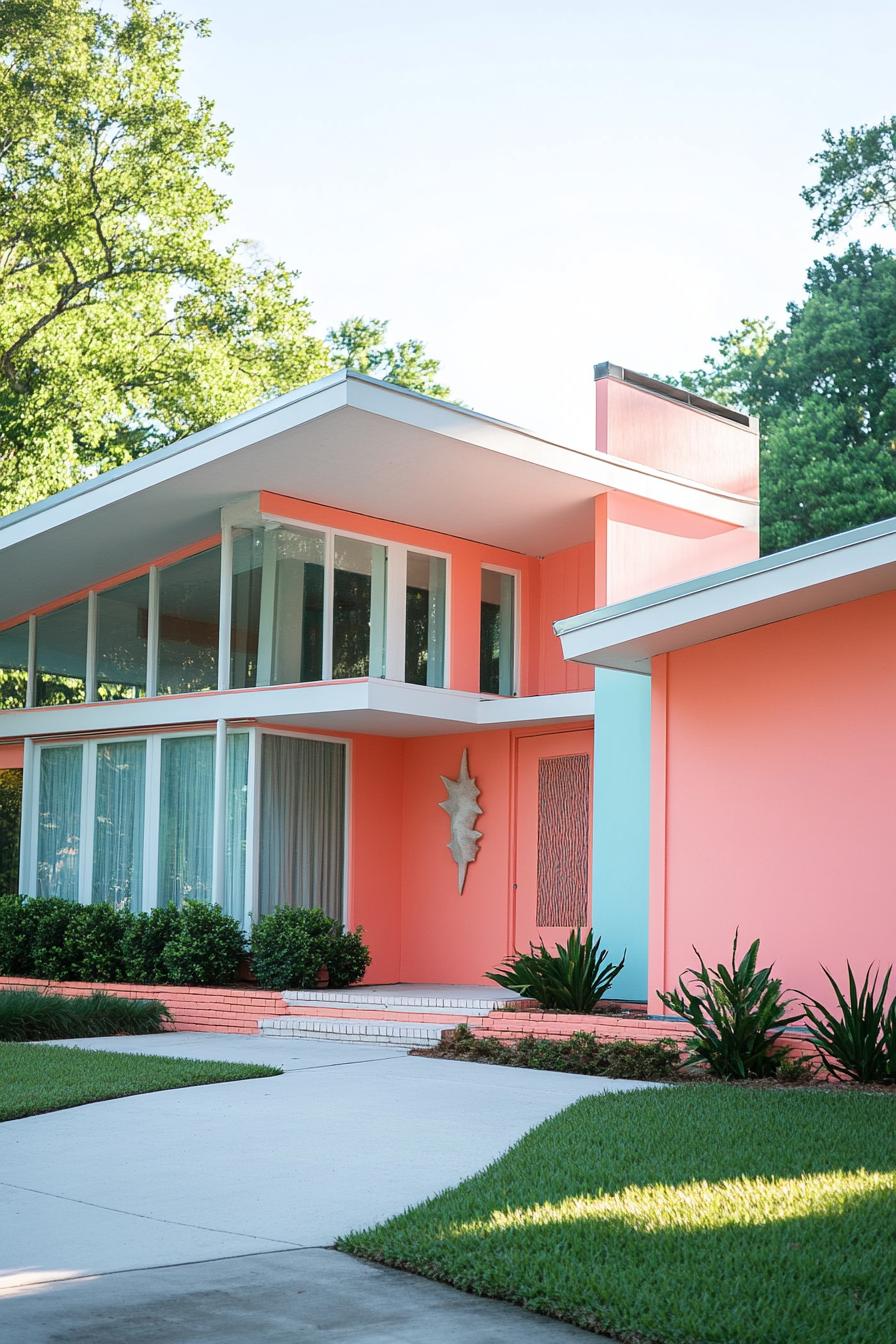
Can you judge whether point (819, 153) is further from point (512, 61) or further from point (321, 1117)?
point (321, 1117)

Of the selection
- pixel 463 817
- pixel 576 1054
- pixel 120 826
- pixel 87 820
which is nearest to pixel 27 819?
pixel 87 820

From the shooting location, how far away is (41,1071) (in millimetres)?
9766

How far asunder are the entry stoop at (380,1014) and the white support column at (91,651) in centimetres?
513

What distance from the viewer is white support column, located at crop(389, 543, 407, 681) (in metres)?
15.2

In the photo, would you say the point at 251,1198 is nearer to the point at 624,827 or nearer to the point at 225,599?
the point at 624,827

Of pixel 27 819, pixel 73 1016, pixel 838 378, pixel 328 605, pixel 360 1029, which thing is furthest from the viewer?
pixel 838 378

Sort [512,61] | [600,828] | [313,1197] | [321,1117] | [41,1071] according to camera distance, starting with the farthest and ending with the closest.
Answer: [512,61] < [600,828] < [41,1071] < [321,1117] < [313,1197]

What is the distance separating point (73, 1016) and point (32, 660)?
6383 millimetres

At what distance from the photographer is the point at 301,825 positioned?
15.3m

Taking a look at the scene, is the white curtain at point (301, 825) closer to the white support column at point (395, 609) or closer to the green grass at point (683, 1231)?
the white support column at point (395, 609)

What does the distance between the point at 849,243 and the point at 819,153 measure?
2136 millimetres

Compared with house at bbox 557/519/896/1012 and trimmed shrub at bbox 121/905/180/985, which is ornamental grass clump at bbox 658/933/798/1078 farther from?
trimmed shrub at bbox 121/905/180/985

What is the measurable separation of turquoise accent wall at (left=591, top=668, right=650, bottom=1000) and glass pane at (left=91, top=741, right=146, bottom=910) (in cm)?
539

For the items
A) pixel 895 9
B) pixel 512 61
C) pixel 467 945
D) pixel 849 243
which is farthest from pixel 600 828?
pixel 849 243
